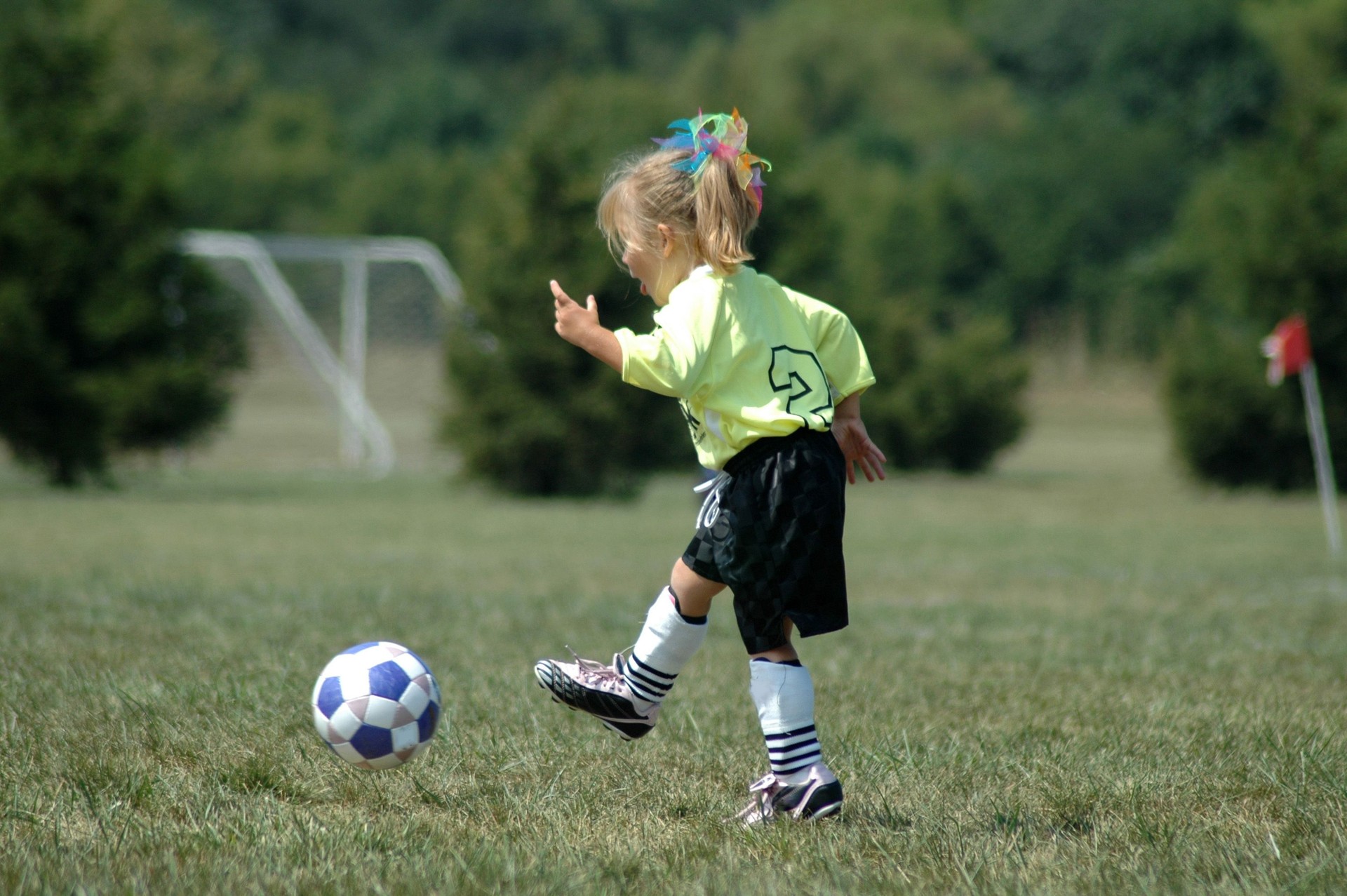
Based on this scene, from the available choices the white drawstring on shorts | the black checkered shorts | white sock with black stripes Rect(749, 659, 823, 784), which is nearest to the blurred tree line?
the white drawstring on shorts

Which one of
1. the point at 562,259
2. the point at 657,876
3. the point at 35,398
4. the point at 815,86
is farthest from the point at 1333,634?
the point at 815,86

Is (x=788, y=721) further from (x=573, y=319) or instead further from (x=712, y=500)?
(x=573, y=319)

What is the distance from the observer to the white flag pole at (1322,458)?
42.4 ft

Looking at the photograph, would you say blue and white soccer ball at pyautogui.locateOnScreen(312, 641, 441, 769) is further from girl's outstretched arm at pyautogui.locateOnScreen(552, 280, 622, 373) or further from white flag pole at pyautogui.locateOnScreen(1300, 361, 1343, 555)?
white flag pole at pyautogui.locateOnScreen(1300, 361, 1343, 555)

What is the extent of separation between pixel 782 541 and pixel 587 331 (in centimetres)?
71

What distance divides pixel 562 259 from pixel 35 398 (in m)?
7.11

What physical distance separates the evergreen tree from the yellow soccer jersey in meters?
15.7

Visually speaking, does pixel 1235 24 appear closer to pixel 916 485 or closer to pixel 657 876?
pixel 916 485

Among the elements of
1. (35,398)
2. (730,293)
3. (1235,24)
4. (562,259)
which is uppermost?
(1235,24)

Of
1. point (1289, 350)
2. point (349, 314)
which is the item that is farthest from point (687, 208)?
point (349, 314)

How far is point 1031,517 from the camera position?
56.2 feet

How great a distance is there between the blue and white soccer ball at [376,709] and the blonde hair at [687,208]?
52.9 inches

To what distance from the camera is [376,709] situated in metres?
3.67

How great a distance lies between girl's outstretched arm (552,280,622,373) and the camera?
11.2 ft
